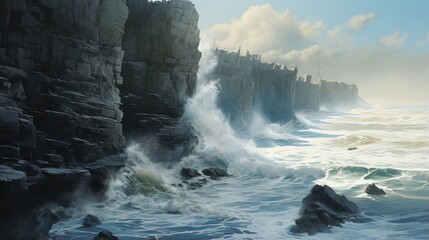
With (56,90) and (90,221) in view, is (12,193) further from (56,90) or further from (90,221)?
(56,90)

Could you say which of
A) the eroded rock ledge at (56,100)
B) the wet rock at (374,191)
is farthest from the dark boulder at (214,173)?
the wet rock at (374,191)

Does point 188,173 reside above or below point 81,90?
below

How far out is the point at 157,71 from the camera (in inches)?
1005

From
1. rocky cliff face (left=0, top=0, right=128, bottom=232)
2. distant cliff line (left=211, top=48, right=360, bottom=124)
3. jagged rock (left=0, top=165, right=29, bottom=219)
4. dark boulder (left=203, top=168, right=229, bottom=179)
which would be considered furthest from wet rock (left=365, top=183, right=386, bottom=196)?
distant cliff line (left=211, top=48, right=360, bottom=124)

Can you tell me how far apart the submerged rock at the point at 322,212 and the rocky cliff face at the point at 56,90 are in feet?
29.5

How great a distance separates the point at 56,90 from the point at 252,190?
36.6ft

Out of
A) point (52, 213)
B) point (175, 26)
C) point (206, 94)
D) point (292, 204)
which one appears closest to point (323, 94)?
point (206, 94)

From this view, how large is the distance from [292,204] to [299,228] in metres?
4.66

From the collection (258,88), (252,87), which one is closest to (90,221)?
(252,87)

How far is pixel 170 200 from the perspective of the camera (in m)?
17.3

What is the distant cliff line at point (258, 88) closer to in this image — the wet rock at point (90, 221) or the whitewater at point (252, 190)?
the whitewater at point (252, 190)

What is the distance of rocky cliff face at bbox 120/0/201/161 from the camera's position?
2502 cm

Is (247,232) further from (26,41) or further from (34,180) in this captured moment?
(26,41)

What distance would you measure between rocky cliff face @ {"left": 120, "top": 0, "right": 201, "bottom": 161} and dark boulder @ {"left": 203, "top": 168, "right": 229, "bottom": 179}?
2.49 m
